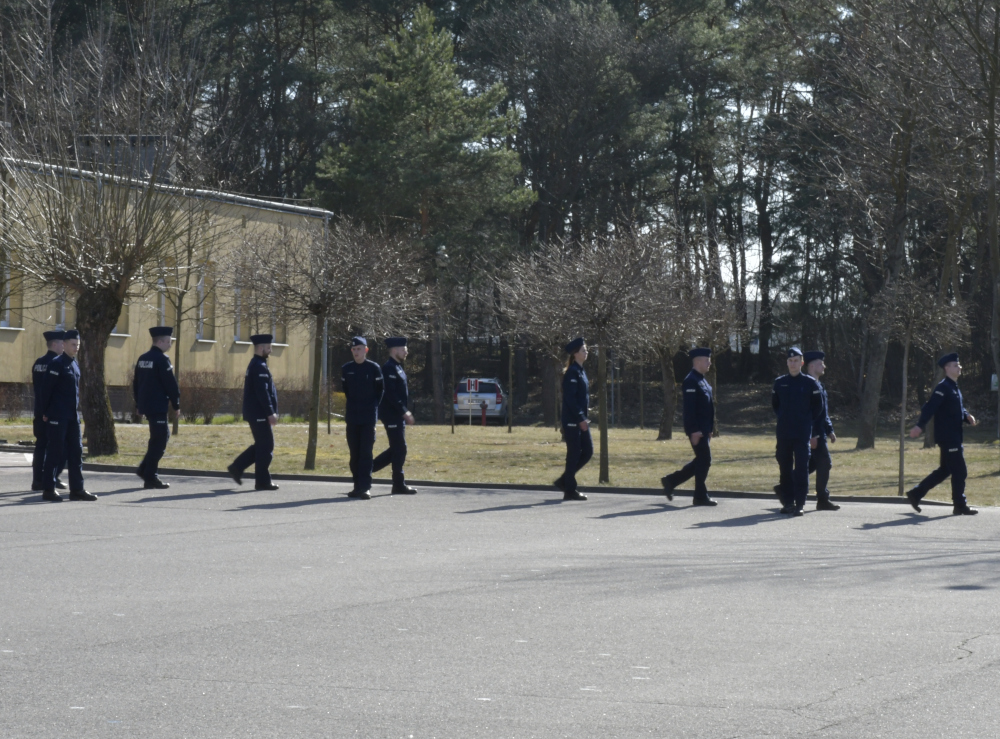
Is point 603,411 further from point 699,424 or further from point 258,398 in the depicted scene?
point 258,398

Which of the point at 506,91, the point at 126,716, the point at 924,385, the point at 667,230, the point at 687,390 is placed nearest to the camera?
the point at 126,716

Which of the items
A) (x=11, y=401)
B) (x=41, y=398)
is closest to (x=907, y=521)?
(x=41, y=398)

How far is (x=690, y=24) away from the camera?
51.2 metres

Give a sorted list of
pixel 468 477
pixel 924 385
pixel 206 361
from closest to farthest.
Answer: pixel 468 477 → pixel 206 361 → pixel 924 385

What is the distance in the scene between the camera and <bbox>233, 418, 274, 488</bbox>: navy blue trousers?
17.8m

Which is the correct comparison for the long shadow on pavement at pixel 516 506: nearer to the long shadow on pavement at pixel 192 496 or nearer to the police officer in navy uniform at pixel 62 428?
the long shadow on pavement at pixel 192 496

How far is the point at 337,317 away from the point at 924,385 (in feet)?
131

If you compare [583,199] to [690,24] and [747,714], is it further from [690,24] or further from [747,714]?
[747,714]

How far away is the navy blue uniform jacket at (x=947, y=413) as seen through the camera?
16062 mm

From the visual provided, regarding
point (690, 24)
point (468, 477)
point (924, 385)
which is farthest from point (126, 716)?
point (924, 385)

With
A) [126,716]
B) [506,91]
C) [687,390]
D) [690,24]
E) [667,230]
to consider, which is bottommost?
[126,716]

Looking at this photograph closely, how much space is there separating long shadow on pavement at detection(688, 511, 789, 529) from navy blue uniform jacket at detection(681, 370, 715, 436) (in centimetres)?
151

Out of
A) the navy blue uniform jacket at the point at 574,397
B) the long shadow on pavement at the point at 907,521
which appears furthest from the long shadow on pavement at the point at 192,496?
the long shadow on pavement at the point at 907,521

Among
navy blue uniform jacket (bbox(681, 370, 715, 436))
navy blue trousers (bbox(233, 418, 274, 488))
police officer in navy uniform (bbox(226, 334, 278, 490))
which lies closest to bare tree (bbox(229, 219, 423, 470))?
police officer in navy uniform (bbox(226, 334, 278, 490))
